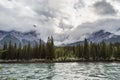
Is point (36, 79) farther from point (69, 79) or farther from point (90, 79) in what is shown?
point (90, 79)

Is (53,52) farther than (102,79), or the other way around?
(53,52)

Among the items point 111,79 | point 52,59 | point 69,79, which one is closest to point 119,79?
point 111,79

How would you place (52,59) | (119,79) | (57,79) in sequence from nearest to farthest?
1. (119,79)
2. (57,79)
3. (52,59)

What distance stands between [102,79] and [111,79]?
2049 mm

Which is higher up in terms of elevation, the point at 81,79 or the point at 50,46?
the point at 50,46

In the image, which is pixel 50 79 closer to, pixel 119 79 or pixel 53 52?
pixel 119 79

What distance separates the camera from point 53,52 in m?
197

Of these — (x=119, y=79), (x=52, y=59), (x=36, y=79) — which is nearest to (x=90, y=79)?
(x=119, y=79)

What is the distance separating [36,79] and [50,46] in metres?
147

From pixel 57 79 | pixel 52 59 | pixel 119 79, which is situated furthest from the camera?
pixel 52 59

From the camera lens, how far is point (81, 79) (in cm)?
5091

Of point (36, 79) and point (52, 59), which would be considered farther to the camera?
point (52, 59)

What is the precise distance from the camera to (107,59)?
19962 cm

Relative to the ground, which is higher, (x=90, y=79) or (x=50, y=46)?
(x=50, y=46)
